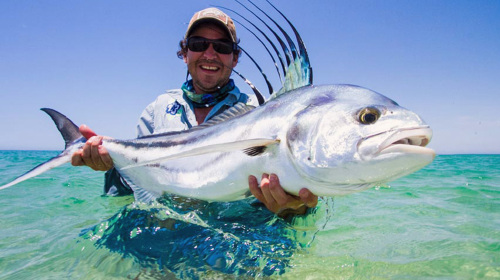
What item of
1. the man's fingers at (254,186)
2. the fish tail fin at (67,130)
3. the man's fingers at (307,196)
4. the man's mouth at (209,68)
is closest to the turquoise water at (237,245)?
the man's fingers at (307,196)

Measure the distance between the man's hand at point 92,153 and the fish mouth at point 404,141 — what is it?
239 centimetres

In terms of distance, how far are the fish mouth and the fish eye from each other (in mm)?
92

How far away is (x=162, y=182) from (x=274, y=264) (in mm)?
1131

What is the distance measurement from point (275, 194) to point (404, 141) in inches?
34.0

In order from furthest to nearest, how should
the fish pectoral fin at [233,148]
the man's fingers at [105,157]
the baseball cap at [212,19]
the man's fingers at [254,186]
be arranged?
the baseball cap at [212,19] → the man's fingers at [105,157] → the man's fingers at [254,186] → the fish pectoral fin at [233,148]

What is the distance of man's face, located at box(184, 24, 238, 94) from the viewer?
378cm

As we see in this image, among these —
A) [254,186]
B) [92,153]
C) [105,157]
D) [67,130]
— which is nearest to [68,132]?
[67,130]

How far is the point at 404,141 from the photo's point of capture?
1588mm

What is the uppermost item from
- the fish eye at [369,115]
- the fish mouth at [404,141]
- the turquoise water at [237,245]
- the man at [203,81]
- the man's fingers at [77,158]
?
the man at [203,81]

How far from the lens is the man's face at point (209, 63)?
149 inches

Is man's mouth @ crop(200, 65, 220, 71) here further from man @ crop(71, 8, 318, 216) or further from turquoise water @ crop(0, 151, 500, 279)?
turquoise water @ crop(0, 151, 500, 279)

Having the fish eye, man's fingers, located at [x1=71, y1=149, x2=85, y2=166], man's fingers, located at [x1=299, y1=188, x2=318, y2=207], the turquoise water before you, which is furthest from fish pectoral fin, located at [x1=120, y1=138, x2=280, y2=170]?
man's fingers, located at [x1=71, y1=149, x2=85, y2=166]

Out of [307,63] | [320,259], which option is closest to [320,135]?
[307,63]

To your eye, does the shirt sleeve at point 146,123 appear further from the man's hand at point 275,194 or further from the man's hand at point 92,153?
the man's hand at point 275,194
